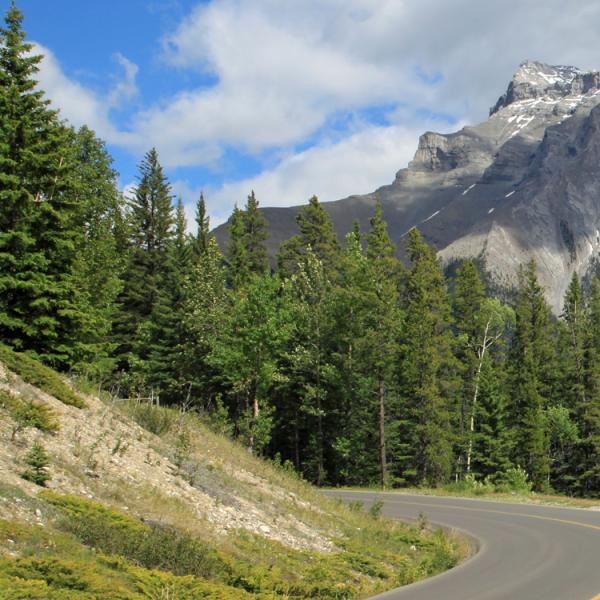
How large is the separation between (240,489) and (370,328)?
23269 millimetres

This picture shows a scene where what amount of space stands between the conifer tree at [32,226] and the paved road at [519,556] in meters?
13.7

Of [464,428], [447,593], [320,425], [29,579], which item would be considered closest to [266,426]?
[320,425]

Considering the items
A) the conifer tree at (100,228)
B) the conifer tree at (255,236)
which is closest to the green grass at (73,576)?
the conifer tree at (100,228)

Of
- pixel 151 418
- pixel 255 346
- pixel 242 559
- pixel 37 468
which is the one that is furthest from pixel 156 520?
pixel 255 346

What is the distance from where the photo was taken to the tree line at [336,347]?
40469 millimetres

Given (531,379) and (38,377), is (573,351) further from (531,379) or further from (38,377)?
(38,377)

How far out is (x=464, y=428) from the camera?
5038 centimetres

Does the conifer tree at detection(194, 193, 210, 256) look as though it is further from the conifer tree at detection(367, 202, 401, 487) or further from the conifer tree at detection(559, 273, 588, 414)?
the conifer tree at detection(559, 273, 588, 414)

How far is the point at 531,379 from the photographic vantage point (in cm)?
5075

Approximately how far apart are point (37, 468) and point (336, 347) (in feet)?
107

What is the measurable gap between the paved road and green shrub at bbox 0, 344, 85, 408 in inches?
393

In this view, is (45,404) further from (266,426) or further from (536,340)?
(536,340)

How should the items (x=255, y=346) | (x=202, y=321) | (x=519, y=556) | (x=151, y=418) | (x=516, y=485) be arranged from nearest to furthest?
1. (x=519, y=556)
2. (x=151, y=418)
3. (x=516, y=485)
4. (x=255, y=346)
5. (x=202, y=321)

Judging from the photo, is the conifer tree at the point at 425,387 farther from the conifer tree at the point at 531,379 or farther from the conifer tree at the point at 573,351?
the conifer tree at the point at 573,351
